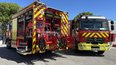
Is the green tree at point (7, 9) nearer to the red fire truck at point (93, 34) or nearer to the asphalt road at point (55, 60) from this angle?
the red fire truck at point (93, 34)

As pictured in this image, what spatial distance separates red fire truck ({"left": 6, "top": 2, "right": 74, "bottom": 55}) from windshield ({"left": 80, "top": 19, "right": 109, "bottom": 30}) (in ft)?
4.29

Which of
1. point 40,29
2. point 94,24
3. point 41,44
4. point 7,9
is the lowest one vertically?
point 41,44

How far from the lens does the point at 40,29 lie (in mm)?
12008

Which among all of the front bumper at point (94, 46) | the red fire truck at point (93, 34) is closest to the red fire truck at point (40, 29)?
the red fire truck at point (93, 34)

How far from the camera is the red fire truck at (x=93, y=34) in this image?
1441cm

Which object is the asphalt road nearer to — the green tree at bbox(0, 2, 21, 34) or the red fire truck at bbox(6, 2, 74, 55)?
the red fire truck at bbox(6, 2, 74, 55)

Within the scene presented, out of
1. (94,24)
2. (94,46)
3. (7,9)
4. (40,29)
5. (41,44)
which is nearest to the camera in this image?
(41,44)

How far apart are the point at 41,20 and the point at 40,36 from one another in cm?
91

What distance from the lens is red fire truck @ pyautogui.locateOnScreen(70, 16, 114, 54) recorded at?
47.3 ft

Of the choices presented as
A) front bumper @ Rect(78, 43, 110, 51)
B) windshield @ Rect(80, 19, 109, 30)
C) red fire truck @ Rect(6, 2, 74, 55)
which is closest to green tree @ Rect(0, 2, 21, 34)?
red fire truck @ Rect(6, 2, 74, 55)

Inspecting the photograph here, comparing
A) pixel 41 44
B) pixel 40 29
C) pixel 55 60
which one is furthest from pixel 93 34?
pixel 41 44

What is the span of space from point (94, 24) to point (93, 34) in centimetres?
72

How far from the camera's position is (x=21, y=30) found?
1398 cm

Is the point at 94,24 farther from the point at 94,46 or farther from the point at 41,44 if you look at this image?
the point at 41,44
